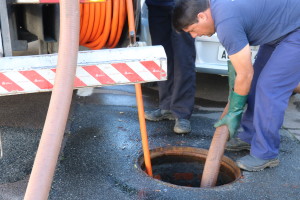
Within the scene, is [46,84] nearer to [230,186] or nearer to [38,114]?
[230,186]

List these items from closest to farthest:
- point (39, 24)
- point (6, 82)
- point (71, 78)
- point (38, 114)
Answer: point (71, 78)
point (6, 82)
point (39, 24)
point (38, 114)

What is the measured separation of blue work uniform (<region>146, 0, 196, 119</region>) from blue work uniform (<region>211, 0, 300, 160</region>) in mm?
684

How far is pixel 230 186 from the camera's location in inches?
113

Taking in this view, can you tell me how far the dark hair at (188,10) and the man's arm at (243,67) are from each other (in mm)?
350

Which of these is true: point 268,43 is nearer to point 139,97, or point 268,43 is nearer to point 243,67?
point 243,67

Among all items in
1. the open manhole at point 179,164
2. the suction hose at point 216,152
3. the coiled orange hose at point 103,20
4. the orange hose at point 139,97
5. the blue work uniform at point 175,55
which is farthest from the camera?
the blue work uniform at point 175,55

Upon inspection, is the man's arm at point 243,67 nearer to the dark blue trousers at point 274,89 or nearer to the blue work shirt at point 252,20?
the blue work shirt at point 252,20

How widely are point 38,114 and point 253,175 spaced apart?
2189mm

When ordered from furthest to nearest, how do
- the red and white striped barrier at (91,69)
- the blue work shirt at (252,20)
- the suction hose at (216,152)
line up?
the suction hose at (216,152) < the blue work shirt at (252,20) < the red and white striped barrier at (91,69)

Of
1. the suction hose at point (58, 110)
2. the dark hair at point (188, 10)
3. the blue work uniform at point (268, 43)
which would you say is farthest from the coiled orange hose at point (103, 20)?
the suction hose at point (58, 110)

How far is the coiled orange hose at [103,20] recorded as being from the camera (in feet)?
10.1

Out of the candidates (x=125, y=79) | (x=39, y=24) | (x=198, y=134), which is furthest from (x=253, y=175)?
(x=39, y=24)

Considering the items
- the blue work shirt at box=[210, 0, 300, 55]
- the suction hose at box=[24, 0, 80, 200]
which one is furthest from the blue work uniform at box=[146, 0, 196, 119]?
the suction hose at box=[24, 0, 80, 200]

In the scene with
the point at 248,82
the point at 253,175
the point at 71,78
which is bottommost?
the point at 253,175
